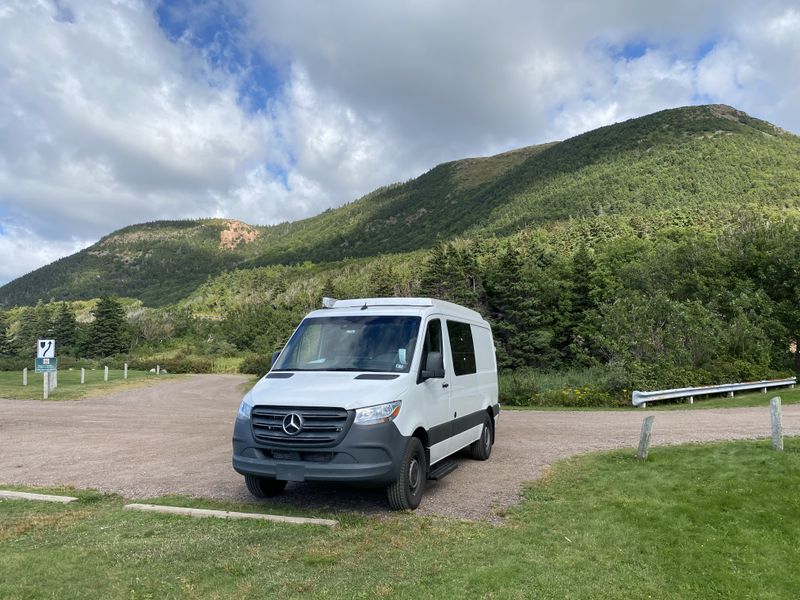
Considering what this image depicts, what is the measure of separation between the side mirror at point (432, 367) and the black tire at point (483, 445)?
3453 millimetres

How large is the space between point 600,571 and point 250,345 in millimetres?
81918

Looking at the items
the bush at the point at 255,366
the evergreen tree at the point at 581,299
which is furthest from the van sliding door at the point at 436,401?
the evergreen tree at the point at 581,299

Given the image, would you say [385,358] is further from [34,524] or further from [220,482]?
[34,524]

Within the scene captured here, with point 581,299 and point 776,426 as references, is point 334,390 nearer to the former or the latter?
point 776,426

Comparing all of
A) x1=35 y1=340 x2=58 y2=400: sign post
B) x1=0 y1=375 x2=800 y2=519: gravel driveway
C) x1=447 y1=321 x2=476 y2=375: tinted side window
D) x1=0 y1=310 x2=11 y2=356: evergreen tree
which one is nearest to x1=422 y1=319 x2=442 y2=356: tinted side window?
x1=447 y1=321 x2=476 y2=375: tinted side window

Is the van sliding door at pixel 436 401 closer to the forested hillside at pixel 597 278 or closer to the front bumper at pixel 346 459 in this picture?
the front bumper at pixel 346 459

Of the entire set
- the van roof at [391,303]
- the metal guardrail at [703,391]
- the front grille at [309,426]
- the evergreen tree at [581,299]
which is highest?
the evergreen tree at [581,299]

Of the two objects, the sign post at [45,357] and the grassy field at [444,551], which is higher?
the sign post at [45,357]

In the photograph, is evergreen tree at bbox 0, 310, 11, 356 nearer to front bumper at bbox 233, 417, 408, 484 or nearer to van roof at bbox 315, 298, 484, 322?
van roof at bbox 315, 298, 484, 322

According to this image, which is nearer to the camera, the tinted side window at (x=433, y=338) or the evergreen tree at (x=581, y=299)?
the tinted side window at (x=433, y=338)

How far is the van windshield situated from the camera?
7336mm

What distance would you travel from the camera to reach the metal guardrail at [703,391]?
2106 cm

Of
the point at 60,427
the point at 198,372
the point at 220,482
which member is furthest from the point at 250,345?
the point at 220,482

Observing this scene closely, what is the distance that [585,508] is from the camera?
701 centimetres
